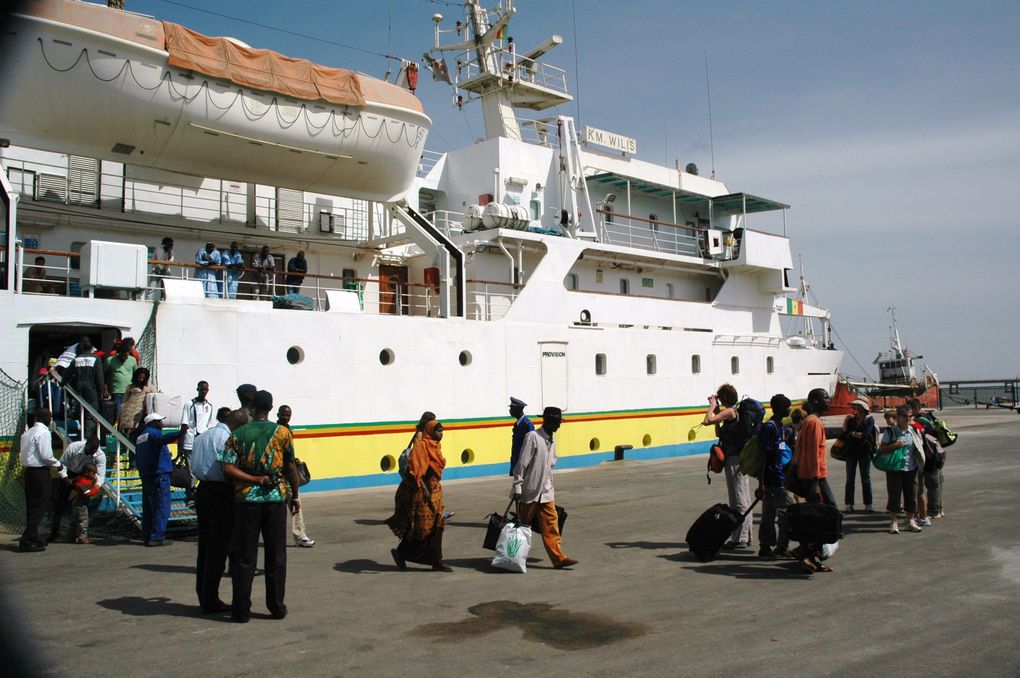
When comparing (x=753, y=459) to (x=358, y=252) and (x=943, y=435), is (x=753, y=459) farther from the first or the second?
(x=358, y=252)

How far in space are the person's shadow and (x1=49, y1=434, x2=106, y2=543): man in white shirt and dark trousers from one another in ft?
9.53

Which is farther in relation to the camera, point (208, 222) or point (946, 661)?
point (208, 222)

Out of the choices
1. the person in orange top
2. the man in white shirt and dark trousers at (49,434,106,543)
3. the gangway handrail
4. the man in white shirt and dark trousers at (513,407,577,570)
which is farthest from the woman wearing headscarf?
the gangway handrail

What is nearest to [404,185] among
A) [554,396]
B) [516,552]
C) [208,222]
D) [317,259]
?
[317,259]

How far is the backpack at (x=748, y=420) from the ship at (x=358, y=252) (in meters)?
7.46

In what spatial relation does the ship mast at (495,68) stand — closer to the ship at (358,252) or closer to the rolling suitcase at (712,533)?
the ship at (358,252)

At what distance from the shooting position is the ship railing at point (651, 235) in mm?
22234

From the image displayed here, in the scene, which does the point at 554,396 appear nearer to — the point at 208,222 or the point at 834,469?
the point at 834,469

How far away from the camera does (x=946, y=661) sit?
4.76 metres

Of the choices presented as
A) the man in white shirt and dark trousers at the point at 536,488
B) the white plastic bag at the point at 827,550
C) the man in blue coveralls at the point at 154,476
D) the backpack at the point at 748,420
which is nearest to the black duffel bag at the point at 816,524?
the white plastic bag at the point at 827,550

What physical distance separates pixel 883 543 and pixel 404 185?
10767 millimetres

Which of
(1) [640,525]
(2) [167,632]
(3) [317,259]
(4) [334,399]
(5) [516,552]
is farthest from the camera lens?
(3) [317,259]

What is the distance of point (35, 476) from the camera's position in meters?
8.65

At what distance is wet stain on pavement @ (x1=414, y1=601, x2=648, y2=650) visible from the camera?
543 centimetres
